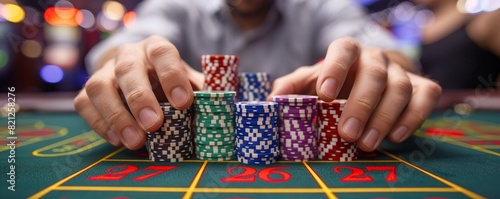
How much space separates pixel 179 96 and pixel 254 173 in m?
0.53

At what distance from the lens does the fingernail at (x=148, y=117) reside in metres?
1.53

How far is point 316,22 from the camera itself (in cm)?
386

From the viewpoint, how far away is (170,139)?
5.37 ft

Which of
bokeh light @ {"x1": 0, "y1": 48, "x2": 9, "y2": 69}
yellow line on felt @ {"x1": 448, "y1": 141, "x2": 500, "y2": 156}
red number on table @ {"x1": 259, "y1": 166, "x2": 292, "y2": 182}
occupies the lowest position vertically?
red number on table @ {"x1": 259, "y1": 166, "x2": 292, "y2": 182}

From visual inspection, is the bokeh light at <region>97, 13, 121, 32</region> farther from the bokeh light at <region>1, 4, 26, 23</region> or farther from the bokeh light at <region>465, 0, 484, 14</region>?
the bokeh light at <region>465, 0, 484, 14</region>

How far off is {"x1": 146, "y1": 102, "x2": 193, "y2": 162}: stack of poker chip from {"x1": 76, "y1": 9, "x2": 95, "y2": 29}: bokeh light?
11002mm

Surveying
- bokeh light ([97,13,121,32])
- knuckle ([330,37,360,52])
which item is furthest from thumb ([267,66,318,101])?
bokeh light ([97,13,121,32])

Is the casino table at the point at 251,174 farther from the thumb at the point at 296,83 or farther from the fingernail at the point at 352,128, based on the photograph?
the thumb at the point at 296,83

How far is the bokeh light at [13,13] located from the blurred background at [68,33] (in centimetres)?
6

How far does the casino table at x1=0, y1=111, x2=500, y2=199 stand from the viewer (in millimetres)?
1133

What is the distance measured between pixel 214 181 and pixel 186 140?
50 cm

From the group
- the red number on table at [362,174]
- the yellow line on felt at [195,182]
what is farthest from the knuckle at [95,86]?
the red number on table at [362,174]

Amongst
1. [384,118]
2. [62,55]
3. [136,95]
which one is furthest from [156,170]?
[62,55]

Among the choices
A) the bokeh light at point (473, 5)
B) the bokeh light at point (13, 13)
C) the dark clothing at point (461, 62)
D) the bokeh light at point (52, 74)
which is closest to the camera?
the bokeh light at point (473, 5)
